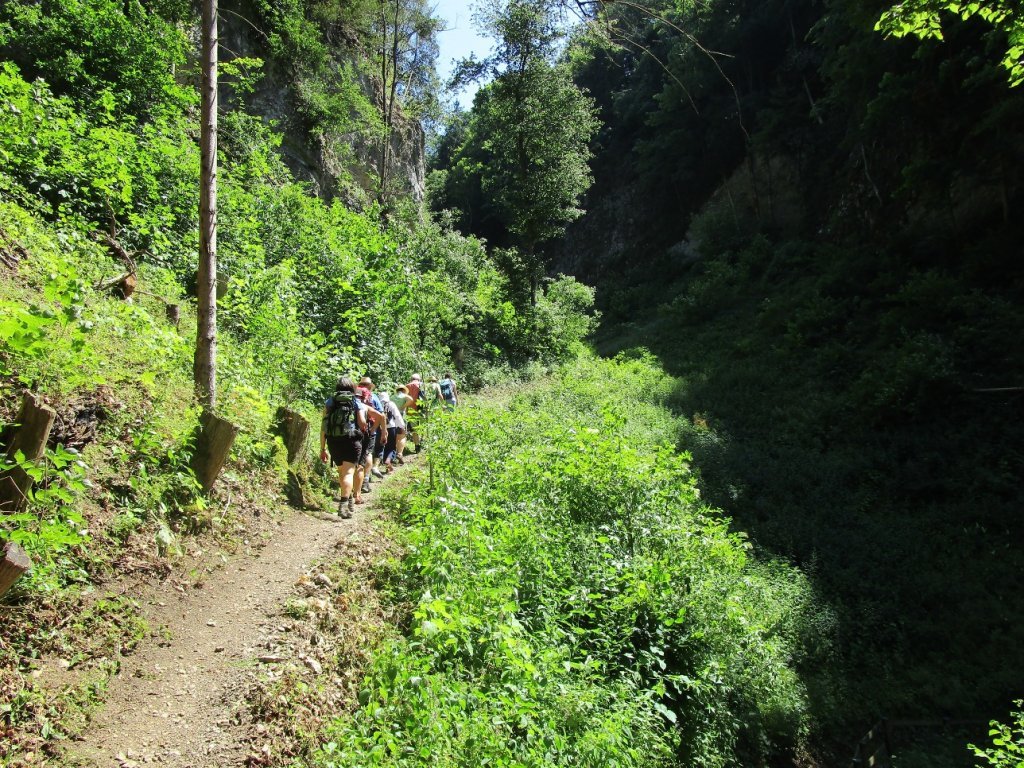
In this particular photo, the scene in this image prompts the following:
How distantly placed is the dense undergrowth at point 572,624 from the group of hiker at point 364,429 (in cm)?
82

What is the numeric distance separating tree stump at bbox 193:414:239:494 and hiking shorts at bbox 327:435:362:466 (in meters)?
1.79

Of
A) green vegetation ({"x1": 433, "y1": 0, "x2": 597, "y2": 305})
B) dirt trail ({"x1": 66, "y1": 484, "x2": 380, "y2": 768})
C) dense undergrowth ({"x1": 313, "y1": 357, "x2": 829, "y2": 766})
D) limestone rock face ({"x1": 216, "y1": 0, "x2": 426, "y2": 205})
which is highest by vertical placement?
green vegetation ({"x1": 433, "y1": 0, "x2": 597, "y2": 305})

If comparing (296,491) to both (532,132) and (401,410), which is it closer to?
(401,410)

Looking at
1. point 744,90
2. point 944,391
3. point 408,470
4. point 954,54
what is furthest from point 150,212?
point 744,90

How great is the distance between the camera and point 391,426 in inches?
387

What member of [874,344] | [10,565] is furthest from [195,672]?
[874,344]

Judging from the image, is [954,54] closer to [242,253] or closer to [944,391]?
[944,391]

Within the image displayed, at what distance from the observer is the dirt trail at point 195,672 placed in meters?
3.53

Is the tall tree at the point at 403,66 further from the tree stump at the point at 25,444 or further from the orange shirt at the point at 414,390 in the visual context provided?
the tree stump at the point at 25,444

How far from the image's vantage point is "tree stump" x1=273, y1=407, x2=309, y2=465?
25.4 ft

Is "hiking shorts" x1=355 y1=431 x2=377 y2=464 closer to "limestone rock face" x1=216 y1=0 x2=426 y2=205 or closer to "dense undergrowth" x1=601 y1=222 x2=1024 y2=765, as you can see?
"dense undergrowth" x1=601 y1=222 x2=1024 y2=765

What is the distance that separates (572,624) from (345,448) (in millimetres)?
3610

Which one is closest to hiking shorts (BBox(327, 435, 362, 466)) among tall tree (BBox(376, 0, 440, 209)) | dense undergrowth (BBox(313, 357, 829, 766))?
dense undergrowth (BBox(313, 357, 829, 766))

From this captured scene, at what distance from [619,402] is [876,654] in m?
8.61
